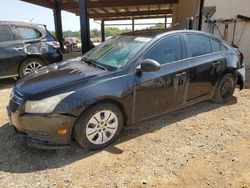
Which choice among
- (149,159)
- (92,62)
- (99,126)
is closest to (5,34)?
(92,62)

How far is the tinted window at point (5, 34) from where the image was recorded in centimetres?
651

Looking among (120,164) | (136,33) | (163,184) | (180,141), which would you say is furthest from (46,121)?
(136,33)

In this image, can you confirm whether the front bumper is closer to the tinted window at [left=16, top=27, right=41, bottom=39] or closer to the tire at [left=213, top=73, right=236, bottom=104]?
the tire at [left=213, top=73, right=236, bottom=104]

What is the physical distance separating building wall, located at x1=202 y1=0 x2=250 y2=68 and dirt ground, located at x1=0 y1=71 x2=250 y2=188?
596cm

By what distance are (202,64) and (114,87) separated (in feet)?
5.87

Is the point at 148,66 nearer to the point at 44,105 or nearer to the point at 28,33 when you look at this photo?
the point at 44,105

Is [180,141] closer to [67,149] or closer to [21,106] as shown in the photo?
[67,149]

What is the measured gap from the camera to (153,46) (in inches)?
148

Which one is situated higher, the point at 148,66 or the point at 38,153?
the point at 148,66

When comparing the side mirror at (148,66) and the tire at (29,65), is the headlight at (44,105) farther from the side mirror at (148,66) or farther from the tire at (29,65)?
the tire at (29,65)

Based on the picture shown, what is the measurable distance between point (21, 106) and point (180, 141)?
213 centimetres

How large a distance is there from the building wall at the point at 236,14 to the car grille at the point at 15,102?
760 cm

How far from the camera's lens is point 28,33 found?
6867mm

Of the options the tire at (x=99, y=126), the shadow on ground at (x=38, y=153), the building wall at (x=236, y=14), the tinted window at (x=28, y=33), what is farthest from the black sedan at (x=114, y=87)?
the building wall at (x=236, y=14)
